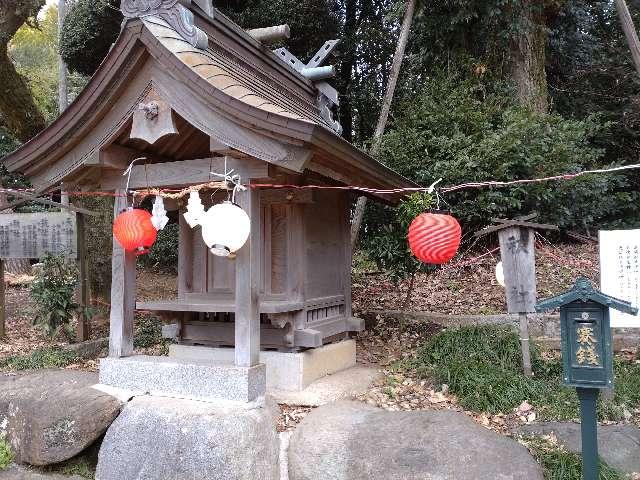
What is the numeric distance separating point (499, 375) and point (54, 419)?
4.98 metres

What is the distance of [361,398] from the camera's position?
18.9 ft

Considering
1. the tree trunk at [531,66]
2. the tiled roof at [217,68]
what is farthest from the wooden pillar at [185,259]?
the tree trunk at [531,66]

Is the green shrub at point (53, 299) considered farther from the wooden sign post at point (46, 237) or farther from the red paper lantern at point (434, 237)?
the red paper lantern at point (434, 237)

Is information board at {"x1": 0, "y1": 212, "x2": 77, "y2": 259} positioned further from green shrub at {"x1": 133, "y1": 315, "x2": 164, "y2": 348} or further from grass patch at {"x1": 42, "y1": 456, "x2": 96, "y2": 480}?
grass patch at {"x1": 42, "y1": 456, "x2": 96, "y2": 480}

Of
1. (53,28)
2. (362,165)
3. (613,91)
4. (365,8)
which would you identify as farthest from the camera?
(53,28)

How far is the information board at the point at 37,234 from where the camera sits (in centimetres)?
827

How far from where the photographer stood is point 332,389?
5.84 m

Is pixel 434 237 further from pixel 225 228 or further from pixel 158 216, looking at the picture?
pixel 158 216

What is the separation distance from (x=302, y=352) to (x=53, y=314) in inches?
187

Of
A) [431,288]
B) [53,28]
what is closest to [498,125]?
[431,288]

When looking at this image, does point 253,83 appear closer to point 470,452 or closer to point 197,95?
point 197,95

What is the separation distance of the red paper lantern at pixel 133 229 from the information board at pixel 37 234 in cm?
387

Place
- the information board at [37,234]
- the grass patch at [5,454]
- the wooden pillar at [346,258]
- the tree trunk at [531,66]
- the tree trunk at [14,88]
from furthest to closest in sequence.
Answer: the tree trunk at [531,66]
the tree trunk at [14,88]
the information board at [37,234]
the wooden pillar at [346,258]
the grass patch at [5,454]

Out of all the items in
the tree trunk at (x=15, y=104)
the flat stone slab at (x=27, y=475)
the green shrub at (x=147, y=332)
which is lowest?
the flat stone slab at (x=27, y=475)
